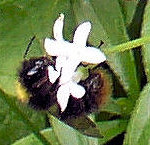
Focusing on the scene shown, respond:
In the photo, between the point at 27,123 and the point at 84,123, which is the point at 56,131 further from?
the point at 27,123

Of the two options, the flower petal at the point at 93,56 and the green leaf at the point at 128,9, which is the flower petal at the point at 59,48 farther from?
the green leaf at the point at 128,9

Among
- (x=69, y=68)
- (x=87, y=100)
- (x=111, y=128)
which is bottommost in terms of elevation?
(x=111, y=128)

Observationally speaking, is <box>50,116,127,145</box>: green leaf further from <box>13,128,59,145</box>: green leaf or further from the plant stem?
the plant stem

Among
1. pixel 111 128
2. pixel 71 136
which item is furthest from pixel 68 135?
pixel 111 128

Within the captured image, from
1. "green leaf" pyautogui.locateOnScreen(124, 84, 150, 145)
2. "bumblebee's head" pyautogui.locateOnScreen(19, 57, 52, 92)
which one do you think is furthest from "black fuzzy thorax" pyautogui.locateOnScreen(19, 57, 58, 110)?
"green leaf" pyautogui.locateOnScreen(124, 84, 150, 145)

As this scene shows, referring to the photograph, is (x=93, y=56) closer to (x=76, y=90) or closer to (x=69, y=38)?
(x=76, y=90)

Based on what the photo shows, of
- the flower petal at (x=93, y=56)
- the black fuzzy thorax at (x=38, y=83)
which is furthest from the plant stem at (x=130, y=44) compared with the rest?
the black fuzzy thorax at (x=38, y=83)

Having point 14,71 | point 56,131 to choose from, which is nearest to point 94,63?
point 56,131
